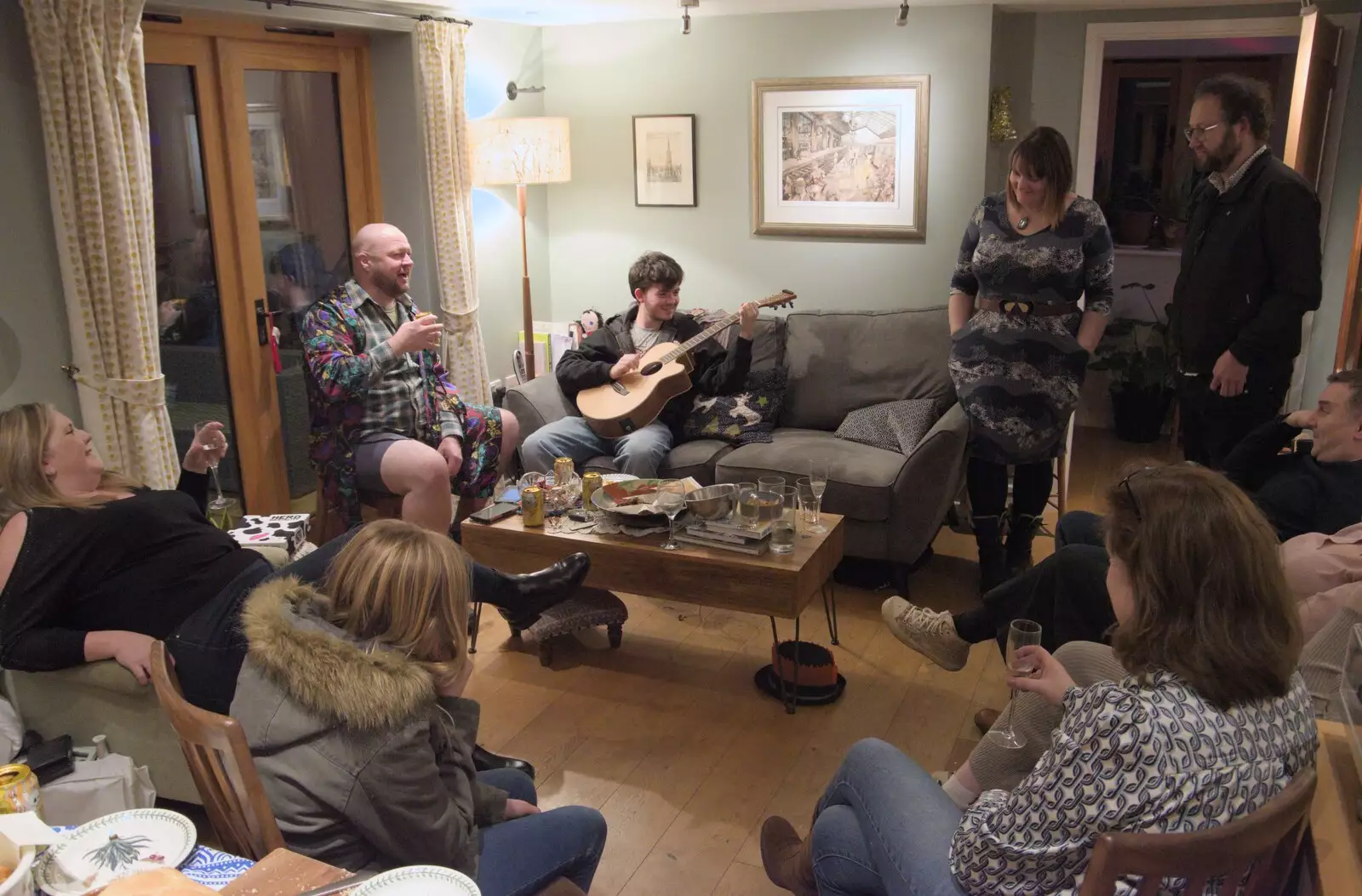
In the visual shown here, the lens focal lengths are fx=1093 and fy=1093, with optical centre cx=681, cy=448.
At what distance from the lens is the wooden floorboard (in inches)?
100.0

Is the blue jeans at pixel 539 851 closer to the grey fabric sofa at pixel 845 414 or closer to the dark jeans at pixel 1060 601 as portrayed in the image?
the dark jeans at pixel 1060 601

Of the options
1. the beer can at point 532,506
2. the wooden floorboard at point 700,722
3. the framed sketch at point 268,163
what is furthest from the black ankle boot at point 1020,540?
the framed sketch at point 268,163

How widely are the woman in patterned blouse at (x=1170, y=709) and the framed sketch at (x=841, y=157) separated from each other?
3250 mm

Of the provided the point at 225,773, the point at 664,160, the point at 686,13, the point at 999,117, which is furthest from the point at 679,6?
the point at 225,773

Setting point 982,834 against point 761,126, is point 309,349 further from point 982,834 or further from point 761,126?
point 982,834

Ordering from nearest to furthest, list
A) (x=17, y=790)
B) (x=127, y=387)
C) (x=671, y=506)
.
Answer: (x=17, y=790), (x=671, y=506), (x=127, y=387)

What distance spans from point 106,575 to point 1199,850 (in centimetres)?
214

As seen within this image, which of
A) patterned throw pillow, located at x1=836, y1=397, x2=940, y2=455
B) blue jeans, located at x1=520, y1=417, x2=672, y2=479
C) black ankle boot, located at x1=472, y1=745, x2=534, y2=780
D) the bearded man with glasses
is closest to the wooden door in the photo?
the bearded man with glasses

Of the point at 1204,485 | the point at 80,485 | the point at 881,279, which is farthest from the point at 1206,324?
the point at 80,485

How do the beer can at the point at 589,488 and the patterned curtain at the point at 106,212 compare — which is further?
the beer can at the point at 589,488

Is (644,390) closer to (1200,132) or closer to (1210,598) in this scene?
A: (1200,132)

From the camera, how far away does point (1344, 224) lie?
4.50 meters

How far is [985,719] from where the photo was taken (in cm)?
296

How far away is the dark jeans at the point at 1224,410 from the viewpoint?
10.8ft
